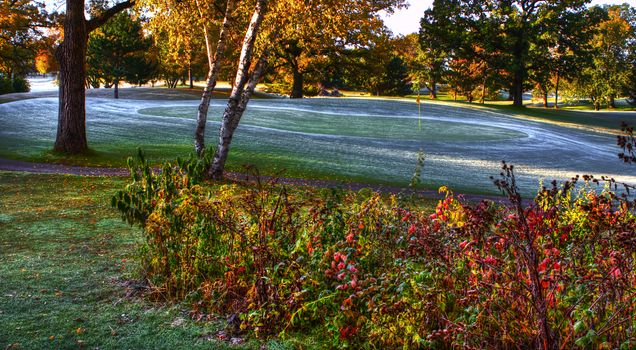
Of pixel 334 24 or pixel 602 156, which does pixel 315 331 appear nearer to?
pixel 334 24

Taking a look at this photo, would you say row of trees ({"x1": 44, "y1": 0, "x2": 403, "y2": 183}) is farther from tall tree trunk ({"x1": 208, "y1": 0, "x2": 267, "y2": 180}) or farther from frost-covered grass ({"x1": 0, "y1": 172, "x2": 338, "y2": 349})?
frost-covered grass ({"x1": 0, "y1": 172, "x2": 338, "y2": 349})

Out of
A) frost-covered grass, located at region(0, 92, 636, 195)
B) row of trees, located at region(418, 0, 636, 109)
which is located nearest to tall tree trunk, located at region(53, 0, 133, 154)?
frost-covered grass, located at region(0, 92, 636, 195)

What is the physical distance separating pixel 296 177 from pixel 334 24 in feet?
17.0

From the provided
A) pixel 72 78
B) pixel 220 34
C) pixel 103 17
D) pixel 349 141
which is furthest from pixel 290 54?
pixel 220 34

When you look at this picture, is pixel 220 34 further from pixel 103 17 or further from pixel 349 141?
pixel 349 141

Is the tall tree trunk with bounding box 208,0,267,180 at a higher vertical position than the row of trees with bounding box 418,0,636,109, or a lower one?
lower

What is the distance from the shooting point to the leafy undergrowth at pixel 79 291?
565cm

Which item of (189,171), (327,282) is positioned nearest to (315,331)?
(327,282)

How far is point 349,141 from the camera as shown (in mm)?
27828

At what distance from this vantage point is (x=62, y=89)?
66.5 feet

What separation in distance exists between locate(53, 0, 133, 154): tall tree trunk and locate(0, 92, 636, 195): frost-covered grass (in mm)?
691

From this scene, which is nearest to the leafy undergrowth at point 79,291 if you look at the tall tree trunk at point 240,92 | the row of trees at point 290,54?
the tall tree trunk at point 240,92

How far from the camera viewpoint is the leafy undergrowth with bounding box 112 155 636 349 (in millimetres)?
4672

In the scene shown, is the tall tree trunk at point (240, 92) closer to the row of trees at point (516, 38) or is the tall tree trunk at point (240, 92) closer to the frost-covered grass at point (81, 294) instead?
the frost-covered grass at point (81, 294)
